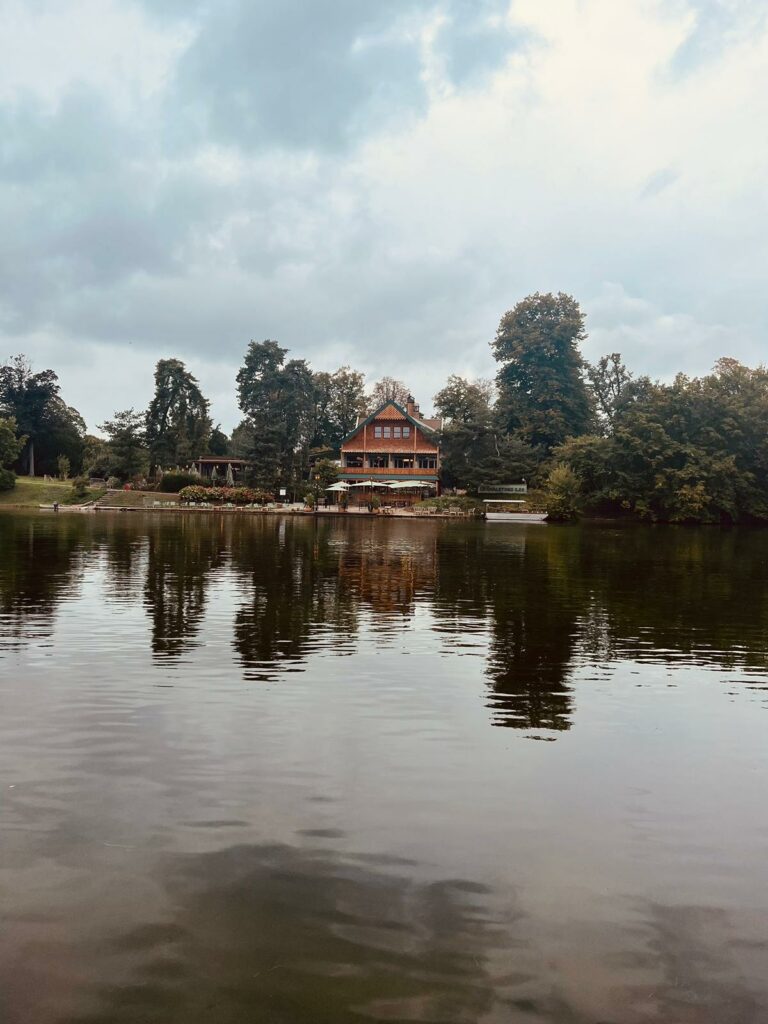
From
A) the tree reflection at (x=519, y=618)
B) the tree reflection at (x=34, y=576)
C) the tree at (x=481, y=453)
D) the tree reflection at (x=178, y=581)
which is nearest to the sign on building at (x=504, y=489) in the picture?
the tree at (x=481, y=453)

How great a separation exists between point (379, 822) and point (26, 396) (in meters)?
90.3

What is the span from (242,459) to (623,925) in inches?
3224

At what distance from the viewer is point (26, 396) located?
84.2m

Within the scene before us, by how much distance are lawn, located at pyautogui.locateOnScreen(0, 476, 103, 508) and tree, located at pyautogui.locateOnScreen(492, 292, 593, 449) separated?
4484 centimetres

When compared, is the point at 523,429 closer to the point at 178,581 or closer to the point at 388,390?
the point at 388,390

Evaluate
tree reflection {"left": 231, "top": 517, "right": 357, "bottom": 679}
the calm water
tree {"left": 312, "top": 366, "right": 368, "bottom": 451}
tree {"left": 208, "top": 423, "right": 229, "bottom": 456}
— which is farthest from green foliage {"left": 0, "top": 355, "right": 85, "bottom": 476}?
the calm water

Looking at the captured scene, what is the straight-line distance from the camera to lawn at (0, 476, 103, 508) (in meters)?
67.9

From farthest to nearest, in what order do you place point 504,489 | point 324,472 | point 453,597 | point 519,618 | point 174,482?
point 174,482, point 504,489, point 324,472, point 453,597, point 519,618

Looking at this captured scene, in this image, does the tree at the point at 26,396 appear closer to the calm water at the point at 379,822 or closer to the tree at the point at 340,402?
the tree at the point at 340,402

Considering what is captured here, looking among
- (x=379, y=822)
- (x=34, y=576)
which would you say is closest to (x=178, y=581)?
(x=34, y=576)

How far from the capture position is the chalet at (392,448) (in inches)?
3009

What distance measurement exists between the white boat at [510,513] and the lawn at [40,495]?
37.4m

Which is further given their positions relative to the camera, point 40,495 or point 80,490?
point 40,495

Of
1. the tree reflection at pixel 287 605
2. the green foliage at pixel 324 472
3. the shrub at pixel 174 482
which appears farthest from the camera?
the shrub at pixel 174 482
